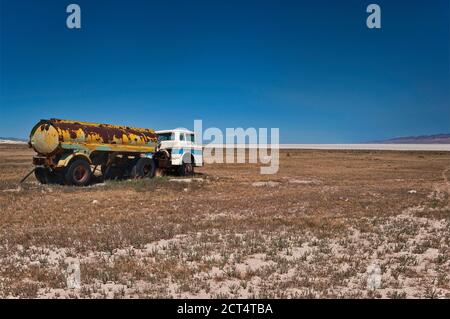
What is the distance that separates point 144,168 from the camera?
22906mm

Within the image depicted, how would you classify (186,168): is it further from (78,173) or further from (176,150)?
(78,173)

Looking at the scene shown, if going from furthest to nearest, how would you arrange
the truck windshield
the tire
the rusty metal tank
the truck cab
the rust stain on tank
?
1. the tire
2. the truck windshield
3. the truck cab
4. the rust stain on tank
5. the rusty metal tank

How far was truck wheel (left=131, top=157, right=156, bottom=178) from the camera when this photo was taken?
22250mm

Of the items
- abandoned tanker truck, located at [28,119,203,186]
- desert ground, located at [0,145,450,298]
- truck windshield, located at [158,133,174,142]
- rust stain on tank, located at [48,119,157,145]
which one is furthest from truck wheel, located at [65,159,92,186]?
truck windshield, located at [158,133,174,142]

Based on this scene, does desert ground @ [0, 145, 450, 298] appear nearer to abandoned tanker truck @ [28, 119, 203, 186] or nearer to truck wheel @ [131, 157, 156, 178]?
abandoned tanker truck @ [28, 119, 203, 186]

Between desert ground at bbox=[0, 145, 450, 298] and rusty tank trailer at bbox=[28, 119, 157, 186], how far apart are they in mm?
2823

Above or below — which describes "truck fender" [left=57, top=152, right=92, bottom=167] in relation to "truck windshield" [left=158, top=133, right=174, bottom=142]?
below

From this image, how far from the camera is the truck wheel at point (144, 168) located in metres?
22.2

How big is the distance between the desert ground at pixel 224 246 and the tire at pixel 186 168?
8.08 m

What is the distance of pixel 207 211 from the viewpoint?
13320mm

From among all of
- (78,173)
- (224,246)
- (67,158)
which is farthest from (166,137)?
(224,246)
